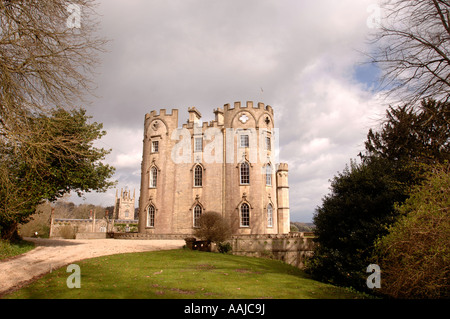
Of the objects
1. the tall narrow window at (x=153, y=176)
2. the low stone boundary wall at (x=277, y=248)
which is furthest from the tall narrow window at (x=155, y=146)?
the low stone boundary wall at (x=277, y=248)

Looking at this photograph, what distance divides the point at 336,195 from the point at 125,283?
9.92m

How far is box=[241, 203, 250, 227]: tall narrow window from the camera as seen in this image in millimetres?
30516

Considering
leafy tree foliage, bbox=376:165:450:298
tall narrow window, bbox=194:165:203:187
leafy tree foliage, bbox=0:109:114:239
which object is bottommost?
leafy tree foliage, bbox=376:165:450:298

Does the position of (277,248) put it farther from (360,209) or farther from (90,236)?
(90,236)

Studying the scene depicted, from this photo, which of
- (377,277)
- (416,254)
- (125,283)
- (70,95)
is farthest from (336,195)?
(70,95)

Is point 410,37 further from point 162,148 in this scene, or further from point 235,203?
point 162,148

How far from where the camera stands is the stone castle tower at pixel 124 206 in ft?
296

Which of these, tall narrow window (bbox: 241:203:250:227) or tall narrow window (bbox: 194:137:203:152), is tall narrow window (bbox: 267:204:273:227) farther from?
tall narrow window (bbox: 194:137:203:152)

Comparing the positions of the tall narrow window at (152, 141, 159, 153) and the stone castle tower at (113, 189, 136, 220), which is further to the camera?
the stone castle tower at (113, 189, 136, 220)

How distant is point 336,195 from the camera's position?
559 inches

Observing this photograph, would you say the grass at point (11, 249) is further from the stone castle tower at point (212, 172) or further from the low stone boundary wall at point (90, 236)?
the stone castle tower at point (212, 172)

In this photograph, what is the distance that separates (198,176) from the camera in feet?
108

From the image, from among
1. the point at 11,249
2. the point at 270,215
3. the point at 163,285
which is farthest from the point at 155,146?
the point at 163,285

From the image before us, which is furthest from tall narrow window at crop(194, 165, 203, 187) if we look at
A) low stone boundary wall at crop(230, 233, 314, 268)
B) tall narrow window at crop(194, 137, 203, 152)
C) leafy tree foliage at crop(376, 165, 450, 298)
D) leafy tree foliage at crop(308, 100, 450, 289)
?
leafy tree foliage at crop(376, 165, 450, 298)
